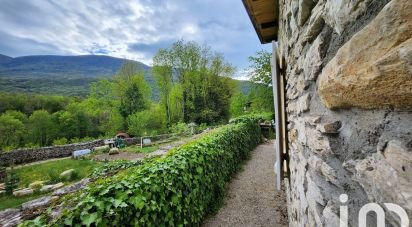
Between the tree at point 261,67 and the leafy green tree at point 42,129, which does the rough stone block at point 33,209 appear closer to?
the tree at point 261,67

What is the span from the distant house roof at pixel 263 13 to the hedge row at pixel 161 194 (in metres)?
2.52

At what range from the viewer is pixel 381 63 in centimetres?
48

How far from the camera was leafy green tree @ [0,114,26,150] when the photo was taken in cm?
2434

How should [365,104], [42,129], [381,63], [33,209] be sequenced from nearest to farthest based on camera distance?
[381,63] → [365,104] → [33,209] → [42,129]

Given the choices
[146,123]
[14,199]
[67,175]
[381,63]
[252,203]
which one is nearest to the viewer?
[381,63]

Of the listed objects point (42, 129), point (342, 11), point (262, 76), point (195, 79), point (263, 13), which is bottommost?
point (42, 129)

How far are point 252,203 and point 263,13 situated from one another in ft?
12.9

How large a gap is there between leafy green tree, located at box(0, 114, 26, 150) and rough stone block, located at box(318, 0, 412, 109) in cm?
3180

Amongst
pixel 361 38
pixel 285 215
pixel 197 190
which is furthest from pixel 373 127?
pixel 285 215

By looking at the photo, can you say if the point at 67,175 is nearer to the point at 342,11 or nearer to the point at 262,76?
the point at 342,11

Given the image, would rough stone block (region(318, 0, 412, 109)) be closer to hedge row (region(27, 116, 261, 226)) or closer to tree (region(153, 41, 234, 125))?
hedge row (region(27, 116, 261, 226))

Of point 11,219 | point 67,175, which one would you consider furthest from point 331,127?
point 67,175

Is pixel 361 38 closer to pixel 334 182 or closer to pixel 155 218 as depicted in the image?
pixel 334 182

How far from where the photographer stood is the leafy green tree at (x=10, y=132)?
2434 centimetres
